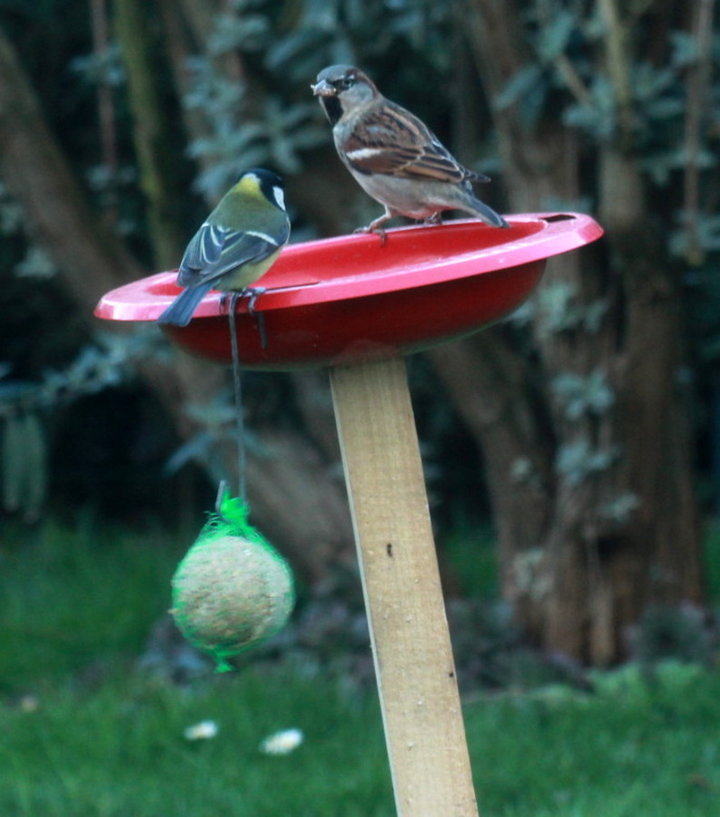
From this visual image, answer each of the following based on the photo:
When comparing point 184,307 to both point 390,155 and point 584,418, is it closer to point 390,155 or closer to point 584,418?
point 390,155

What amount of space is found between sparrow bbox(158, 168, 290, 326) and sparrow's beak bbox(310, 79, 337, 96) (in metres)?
0.49

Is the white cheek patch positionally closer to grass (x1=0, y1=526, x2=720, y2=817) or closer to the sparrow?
the sparrow

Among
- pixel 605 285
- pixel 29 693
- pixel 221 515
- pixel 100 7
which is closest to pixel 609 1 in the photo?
pixel 605 285

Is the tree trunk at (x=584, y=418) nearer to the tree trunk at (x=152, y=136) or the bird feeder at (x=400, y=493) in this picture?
the tree trunk at (x=152, y=136)

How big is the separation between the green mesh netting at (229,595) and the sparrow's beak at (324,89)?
46.1 inches

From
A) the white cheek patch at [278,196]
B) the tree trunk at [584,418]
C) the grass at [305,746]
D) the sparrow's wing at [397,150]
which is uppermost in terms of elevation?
the sparrow's wing at [397,150]

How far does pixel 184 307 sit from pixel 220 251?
0.24 metres

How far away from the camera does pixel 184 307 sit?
6.97 ft

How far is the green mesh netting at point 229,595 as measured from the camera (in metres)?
2.14

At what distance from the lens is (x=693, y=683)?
396 cm

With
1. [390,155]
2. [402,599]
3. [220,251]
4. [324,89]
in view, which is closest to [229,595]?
[402,599]

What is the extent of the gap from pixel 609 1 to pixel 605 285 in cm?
85

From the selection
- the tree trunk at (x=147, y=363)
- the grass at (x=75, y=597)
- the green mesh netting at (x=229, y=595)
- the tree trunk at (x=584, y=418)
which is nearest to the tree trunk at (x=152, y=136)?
the tree trunk at (x=147, y=363)

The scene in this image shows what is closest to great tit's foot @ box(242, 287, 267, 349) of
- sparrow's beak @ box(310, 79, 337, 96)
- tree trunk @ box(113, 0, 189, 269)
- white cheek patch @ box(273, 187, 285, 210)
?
white cheek patch @ box(273, 187, 285, 210)
